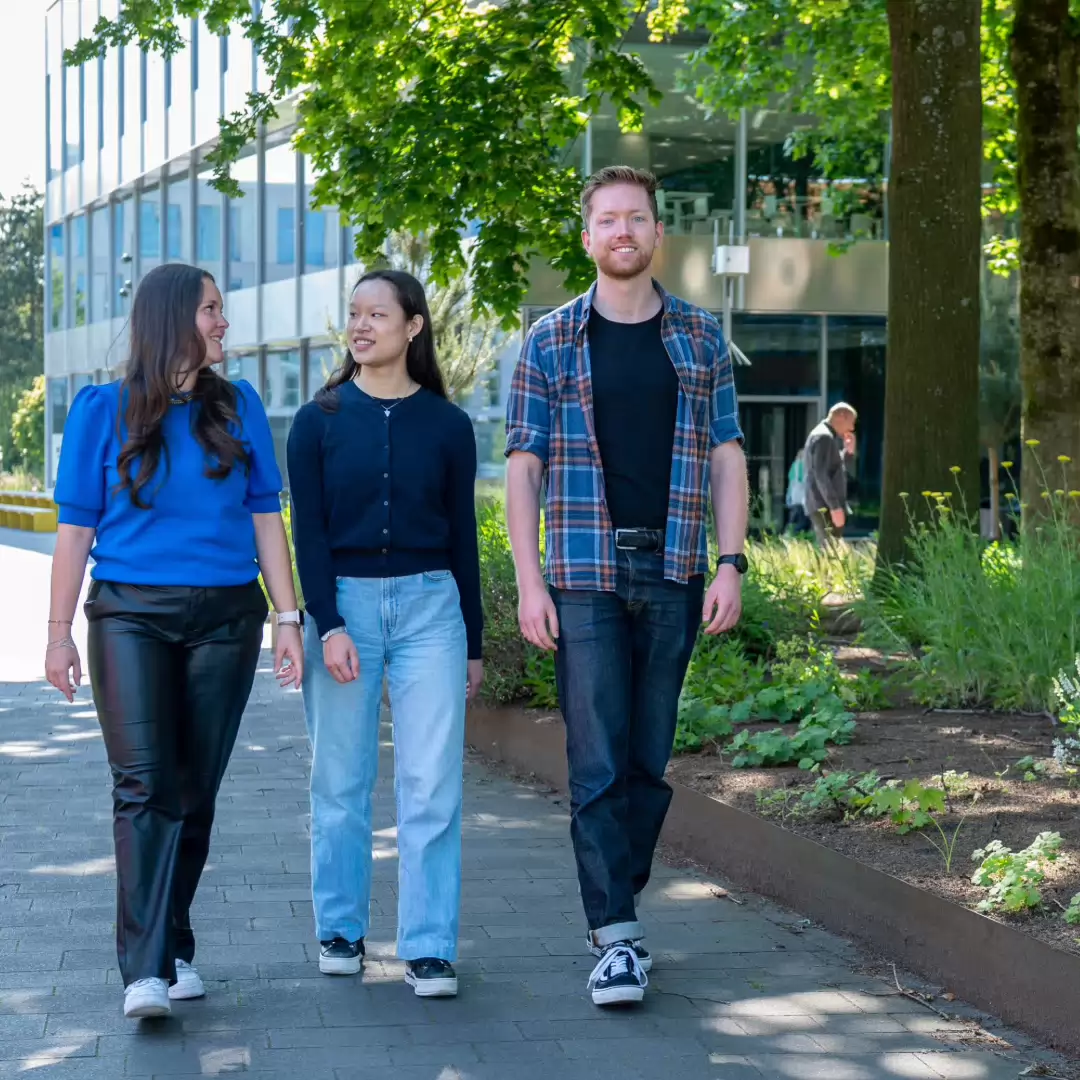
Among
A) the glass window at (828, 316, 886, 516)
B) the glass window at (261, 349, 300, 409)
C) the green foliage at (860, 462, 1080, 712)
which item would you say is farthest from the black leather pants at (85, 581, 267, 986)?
the glass window at (261, 349, 300, 409)

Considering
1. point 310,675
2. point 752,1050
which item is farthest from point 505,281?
point 752,1050

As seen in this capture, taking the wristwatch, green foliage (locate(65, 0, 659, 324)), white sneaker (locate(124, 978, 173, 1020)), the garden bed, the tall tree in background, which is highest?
the tall tree in background

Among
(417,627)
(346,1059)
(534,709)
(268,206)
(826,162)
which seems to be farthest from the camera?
(268,206)

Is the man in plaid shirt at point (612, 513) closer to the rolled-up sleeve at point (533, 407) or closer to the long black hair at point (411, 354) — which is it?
the rolled-up sleeve at point (533, 407)

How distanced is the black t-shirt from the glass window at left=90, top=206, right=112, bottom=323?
43.0 m

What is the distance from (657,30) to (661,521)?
16.3 metres

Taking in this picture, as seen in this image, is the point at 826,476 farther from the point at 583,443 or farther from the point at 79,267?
the point at 79,267

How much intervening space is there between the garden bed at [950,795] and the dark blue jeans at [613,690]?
3.11 ft

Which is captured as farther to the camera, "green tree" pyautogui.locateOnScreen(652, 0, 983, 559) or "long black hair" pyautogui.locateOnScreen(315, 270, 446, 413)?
"green tree" pyautogui.locateOnScreen(652, 0, 983, 559)

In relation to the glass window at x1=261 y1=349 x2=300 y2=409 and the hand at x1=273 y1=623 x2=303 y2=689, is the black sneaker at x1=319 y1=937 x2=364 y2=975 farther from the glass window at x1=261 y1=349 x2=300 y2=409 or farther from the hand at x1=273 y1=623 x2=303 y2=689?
the glass window at x1=261 y1=349 x2=300 y2=409

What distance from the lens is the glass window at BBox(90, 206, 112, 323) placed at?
46312 mm

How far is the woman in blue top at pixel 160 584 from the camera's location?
457 centimetres

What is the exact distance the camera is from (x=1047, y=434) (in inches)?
468

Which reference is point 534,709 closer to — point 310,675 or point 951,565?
point 951,565
